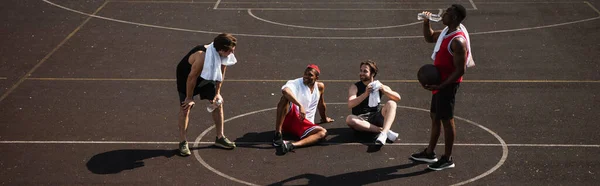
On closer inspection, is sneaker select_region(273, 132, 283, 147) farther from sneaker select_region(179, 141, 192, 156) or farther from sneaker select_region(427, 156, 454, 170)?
sneaker select_region(427, 156, 454, 170)

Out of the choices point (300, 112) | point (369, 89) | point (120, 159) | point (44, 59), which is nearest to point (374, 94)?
point (369, 89)

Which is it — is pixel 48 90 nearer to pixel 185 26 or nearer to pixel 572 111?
pixel 185 26

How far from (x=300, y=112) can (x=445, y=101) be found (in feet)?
6.52

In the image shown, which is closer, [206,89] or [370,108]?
[206,89]

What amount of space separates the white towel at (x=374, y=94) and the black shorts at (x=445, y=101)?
125cm

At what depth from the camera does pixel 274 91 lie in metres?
14.2

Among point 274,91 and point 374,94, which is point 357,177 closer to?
point 374,94

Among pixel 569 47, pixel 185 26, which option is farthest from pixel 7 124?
pixel 569 47

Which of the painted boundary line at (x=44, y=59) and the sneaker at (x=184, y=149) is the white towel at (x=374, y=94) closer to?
the sneaker at (x=184, y=149)

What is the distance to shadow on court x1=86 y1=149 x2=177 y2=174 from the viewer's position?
1069 centimetres

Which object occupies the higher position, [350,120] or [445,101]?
[445,101]

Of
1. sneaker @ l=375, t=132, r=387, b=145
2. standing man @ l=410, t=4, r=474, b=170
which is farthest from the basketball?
sneaker @ l=375, t=132, r=387, b=145

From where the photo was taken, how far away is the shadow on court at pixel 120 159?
1069 cm

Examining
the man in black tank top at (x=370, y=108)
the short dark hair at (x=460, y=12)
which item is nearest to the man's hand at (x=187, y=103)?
the man in black tank top at (x=370, y=108)
